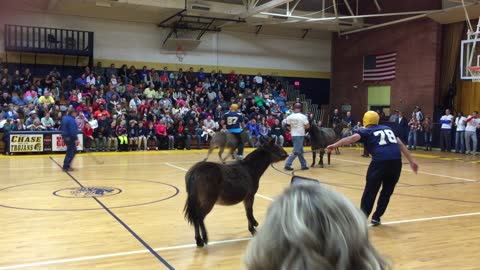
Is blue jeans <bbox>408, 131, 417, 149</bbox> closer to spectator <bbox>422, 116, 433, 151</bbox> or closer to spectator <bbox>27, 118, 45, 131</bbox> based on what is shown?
spectator <bbox>422, 116, 433, 151</bbox>

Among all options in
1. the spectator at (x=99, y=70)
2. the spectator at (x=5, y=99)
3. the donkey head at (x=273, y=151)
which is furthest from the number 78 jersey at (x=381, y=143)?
the spectator at (x=99, y=70)

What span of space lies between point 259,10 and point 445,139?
35.4 ft

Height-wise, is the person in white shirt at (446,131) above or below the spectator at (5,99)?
below

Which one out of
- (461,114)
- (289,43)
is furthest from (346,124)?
(289,43)

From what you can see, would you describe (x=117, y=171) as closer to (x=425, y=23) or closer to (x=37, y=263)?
(x=37, y=263)

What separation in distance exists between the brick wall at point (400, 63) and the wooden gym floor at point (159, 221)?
1112 centimetres

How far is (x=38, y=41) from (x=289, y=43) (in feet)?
50.3

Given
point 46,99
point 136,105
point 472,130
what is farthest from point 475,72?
point 46,99

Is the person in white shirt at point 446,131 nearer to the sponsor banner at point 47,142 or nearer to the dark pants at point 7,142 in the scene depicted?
the sponsor banner at point 47,142

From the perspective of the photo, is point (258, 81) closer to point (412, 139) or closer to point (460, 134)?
point (412, 139)

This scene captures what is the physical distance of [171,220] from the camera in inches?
290

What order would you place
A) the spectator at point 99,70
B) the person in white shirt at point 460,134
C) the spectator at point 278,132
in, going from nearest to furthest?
the person in white shirt at point 460,134
the spectator at point 278,132
the spectator at point 99,70

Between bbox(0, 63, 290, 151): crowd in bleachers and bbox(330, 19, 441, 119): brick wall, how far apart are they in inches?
193

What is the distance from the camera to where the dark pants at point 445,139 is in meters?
21.3
